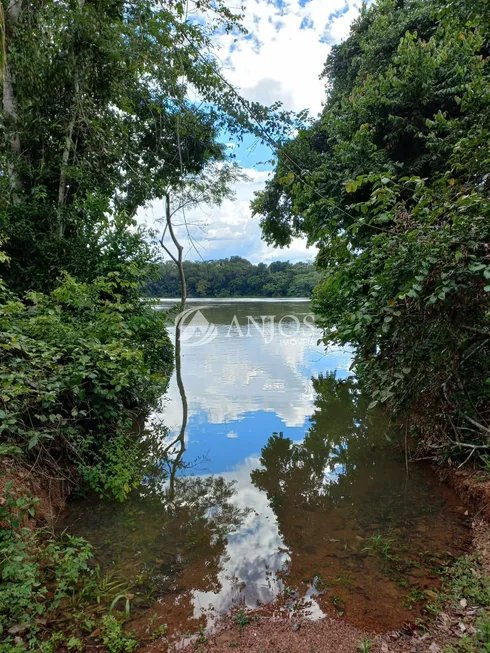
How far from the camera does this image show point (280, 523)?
284 cm

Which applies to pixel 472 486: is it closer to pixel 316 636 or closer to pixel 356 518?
pixel 356 518

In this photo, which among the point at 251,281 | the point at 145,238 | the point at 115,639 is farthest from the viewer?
the point at 251,281

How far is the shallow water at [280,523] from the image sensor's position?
80.6 inches

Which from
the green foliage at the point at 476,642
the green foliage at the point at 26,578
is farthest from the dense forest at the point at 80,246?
the green foliage at the point at 476,642

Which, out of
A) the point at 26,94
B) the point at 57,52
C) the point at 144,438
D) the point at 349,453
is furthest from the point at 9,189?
the point at 349,453

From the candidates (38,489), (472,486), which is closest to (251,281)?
(472,486)

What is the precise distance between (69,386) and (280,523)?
2.01 m

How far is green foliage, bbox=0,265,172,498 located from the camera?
234 cm

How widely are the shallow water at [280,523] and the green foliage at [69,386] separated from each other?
1.45 feet

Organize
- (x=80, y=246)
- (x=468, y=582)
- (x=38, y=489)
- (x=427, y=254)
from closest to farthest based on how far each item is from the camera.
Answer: (x=468, y=582) → (x=427, y=254) → (x=38, y=489) → (x=80, y=246)

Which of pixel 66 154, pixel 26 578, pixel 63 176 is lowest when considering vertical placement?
pixel 26 578

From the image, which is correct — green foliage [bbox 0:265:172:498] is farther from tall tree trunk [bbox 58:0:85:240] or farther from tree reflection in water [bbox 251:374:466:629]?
tall tree trunk [bbox 58:0:85:240]

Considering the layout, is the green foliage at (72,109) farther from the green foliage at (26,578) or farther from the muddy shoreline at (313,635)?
the muddy shoreline at (313,635)

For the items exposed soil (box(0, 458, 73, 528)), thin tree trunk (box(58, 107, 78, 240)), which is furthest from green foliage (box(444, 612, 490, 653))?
thin tree trunk (box(58, 107, 78, 240))
